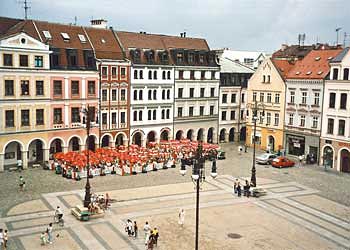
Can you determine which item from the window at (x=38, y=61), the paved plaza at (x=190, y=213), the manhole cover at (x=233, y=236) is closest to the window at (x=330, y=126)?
the paved plaza at (x=190, y=213)

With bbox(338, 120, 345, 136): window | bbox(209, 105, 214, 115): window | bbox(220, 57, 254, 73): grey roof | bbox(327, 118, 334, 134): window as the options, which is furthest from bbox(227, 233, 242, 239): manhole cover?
bbox(220, 57, 254, 73): grey roof

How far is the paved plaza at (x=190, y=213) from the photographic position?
28.6 m

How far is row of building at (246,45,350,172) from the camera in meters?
52.2

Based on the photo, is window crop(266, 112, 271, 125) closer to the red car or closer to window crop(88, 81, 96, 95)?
the red car

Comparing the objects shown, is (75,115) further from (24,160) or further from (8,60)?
(8,60)

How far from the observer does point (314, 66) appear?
190 ft

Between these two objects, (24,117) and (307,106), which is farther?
(307,106)

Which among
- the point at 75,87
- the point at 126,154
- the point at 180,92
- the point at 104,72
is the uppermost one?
the point at 104,72

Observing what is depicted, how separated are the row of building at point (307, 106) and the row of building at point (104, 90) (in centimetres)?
651

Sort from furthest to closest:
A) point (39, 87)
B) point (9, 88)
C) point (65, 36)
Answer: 1. point (65, 36)
2. point (39, 87)
3. point (9, 88)

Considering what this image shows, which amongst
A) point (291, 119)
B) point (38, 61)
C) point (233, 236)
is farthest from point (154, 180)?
point (291, 119)

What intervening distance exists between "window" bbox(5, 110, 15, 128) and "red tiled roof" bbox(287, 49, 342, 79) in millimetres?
37007

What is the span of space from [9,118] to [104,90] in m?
12.8

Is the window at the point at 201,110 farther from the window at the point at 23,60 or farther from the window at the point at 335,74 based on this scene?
the window at the point at 23,60
